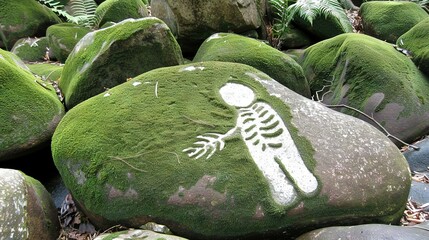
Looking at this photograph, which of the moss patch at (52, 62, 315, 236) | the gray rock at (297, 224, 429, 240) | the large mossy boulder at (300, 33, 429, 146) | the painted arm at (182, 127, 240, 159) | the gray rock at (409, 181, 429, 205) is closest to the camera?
the gray rock at (297, 224, 429, 240)

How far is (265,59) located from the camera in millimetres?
4531

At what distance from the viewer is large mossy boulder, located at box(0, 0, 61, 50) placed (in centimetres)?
658

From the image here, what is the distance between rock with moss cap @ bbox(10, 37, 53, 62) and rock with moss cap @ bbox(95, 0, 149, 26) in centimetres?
97

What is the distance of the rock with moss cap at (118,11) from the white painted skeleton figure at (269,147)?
4149mm

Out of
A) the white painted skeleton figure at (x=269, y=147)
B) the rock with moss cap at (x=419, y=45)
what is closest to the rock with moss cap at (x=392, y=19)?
the rock with moss cap at (x=419, y=45)

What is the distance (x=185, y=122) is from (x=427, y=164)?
2397 millimetres

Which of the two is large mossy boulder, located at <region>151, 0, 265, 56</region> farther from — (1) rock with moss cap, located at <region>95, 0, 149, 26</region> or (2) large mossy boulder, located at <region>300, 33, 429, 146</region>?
(2) large mossy boulder, located at <region>300, 33, 429, 146</region>

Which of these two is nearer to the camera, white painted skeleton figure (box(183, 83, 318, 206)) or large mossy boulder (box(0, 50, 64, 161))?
white painted skeleton figure (box(183, 83, 318, 206))

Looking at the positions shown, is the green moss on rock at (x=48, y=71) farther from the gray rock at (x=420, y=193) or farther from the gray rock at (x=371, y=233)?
the gray rock at (x=420, y=193)

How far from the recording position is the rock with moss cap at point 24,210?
2.53 meters

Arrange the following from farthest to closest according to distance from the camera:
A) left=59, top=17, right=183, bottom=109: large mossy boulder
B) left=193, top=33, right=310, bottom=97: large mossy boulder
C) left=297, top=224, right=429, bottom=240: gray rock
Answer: left=193, top=33, right=310, bottom=97: large mossy boulder → left=59, top=17, right=183, bottom=109: large mossy boulder → left=297, top=224, right=429, bottom=240: gray rock

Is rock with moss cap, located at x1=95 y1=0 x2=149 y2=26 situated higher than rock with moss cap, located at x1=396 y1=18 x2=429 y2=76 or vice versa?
rock with moss cap, located at x1=396 y1=18 x2=429 y2=76

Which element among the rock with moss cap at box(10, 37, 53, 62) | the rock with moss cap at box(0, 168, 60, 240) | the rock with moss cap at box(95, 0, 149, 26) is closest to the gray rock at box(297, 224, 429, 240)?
the rock with moss cap at box(0, 168, 60, 240)

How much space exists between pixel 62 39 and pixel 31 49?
30.0 inches
